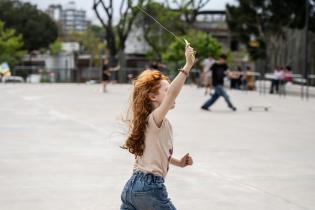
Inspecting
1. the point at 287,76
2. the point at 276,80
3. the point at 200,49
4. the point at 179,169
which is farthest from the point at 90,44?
the point at 179,169

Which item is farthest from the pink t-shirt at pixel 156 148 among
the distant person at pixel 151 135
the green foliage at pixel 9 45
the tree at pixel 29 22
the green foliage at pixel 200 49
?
the tree at pixel 29 22

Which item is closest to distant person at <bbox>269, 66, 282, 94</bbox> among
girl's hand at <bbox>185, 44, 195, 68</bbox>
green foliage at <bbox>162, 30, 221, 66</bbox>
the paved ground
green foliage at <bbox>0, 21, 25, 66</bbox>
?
the paved ground

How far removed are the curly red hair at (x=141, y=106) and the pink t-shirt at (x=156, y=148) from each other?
0.11 ft

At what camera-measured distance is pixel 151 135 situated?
411cm

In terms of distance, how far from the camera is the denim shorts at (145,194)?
401cm

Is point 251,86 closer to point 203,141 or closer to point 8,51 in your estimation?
point 203,141

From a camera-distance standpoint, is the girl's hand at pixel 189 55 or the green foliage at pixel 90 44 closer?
the girl's hand at pixel 189 55

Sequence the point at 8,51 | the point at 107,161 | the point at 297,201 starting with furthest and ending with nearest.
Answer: the point at 8,51
the point at 107,161
the point at 297,201

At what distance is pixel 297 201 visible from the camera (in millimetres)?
7047

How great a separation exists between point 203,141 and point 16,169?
417cm

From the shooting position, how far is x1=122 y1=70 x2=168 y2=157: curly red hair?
4109mm

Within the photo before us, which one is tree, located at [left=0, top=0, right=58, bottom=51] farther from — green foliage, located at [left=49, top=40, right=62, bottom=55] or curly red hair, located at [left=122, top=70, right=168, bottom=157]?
curly red hair, located at [left=122, top=70, right=168, bottom=157]

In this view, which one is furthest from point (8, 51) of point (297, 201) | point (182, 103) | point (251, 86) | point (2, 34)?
point (297, 201)

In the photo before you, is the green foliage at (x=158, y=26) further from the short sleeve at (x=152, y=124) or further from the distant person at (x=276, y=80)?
the short sleeve at (x=152, y=124)
